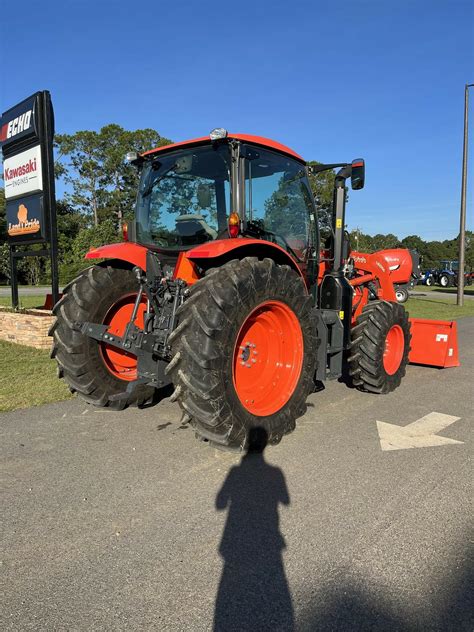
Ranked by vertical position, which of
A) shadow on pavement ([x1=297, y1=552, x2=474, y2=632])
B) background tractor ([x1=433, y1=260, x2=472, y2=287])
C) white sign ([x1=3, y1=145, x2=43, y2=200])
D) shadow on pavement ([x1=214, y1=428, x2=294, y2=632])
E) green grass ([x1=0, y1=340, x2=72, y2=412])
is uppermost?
white sign ([x1=3, y1=145, x2=43, y2=200])

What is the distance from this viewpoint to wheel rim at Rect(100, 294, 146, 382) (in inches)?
188

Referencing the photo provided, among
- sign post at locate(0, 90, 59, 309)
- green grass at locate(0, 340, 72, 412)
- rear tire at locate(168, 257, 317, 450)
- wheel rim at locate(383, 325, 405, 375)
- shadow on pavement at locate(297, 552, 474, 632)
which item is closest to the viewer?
shadow on pavement at locate(297, 552, 474, 632)

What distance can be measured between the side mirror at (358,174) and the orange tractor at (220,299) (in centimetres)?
2

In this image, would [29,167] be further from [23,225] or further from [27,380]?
[27,380]

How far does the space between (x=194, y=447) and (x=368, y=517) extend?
1.59 metres

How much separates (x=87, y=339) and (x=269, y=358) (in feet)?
5.57

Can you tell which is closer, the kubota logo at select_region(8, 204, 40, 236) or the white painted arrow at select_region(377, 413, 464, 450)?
the white painted arrow at select_region(377, 413, 464, 450)

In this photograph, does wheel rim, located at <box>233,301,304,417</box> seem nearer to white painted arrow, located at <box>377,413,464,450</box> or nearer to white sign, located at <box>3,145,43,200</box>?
white painted arrow, located at <box>377,413,464,450</box>

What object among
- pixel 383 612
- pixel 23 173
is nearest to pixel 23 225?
pixel 23 173

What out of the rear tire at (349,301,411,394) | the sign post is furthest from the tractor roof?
the sign post

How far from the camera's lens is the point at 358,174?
16.6 feet

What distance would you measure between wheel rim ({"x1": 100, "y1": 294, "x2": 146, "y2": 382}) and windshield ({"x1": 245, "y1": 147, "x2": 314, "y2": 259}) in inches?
59.5

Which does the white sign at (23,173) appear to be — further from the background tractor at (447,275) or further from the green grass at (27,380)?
the background tractor at (447,275)

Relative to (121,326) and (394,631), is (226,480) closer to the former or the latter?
(394,631)
